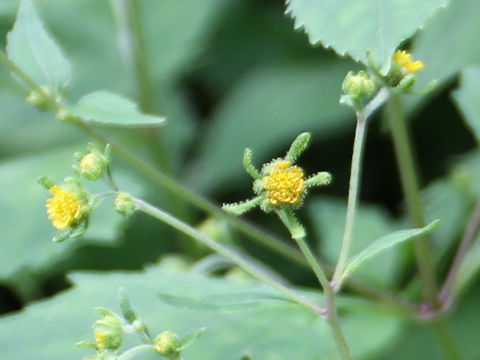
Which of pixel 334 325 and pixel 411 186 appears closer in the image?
pixel 334 325

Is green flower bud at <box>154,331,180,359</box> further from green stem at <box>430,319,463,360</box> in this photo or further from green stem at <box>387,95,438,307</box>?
green stem at <box>430,319,463,360</box>

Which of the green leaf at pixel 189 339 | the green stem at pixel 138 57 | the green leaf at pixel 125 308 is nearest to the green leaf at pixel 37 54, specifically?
the green leaf at pixel 125 308

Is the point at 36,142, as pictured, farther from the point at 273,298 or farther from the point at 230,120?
the point at 273,298

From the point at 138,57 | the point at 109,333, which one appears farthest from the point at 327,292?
the point at 138,57

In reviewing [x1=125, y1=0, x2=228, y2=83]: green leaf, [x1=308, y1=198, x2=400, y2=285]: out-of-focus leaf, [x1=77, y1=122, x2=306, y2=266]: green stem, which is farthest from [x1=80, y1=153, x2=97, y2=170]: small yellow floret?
[x1=125, y1=0, x2=228, y2=83]: green leaf

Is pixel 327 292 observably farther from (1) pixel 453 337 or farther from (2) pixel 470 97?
(1) pixel 453 337

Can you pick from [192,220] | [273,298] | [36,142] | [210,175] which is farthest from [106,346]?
[36,142]

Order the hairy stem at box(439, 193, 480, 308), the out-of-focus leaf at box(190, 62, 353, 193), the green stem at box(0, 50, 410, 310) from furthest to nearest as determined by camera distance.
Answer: the out-of-focus leaf at box(190, 62, 353, 193) < the hairy stem at box(439, 193, 480, 308) < the green stem at box(0, 50, 410, 310)
